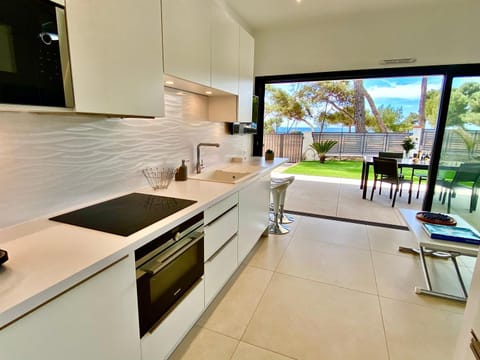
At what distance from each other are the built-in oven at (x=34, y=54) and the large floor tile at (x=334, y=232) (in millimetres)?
2890

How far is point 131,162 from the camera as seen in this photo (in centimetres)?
183

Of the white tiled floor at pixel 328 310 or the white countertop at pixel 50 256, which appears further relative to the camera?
the white tiled floor at pixel 328 310

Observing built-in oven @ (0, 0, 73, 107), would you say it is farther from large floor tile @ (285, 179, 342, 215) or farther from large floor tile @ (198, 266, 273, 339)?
large floor tile @ (285, 179, 342, 215)

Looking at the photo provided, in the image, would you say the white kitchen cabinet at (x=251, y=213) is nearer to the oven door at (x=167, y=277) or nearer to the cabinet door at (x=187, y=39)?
the oven door at (x=167, y=277)

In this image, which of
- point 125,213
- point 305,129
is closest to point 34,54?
point 125,213

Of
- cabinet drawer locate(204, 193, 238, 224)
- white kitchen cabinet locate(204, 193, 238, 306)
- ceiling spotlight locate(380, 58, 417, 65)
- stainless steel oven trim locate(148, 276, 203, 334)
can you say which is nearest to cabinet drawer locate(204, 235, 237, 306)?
white kitchen cabinet locate(204, 193, 238, 306)

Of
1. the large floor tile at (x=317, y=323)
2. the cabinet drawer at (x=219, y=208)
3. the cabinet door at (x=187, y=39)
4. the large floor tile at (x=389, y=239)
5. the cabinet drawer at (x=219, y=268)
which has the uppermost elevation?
the cabinet door at (x=187, y=39)

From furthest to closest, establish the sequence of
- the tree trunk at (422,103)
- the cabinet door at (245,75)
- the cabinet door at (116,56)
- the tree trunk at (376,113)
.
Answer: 1. the tree trunk at (376,113)
2. the tree trunk at (422,103)
3. the cabinet door at (245,75)
4. the cabinet door at (116,56)

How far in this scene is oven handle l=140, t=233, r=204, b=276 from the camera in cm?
121

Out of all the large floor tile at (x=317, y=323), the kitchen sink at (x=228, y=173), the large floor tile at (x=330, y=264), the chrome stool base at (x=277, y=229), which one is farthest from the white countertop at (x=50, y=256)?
the chrome stool base at (x=277, y=229)

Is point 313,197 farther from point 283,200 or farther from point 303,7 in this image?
point 303,7

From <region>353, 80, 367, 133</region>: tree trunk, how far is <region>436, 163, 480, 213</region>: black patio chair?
4.64 metres

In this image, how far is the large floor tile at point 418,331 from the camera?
5.32 feet

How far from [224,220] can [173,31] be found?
4.33ft
